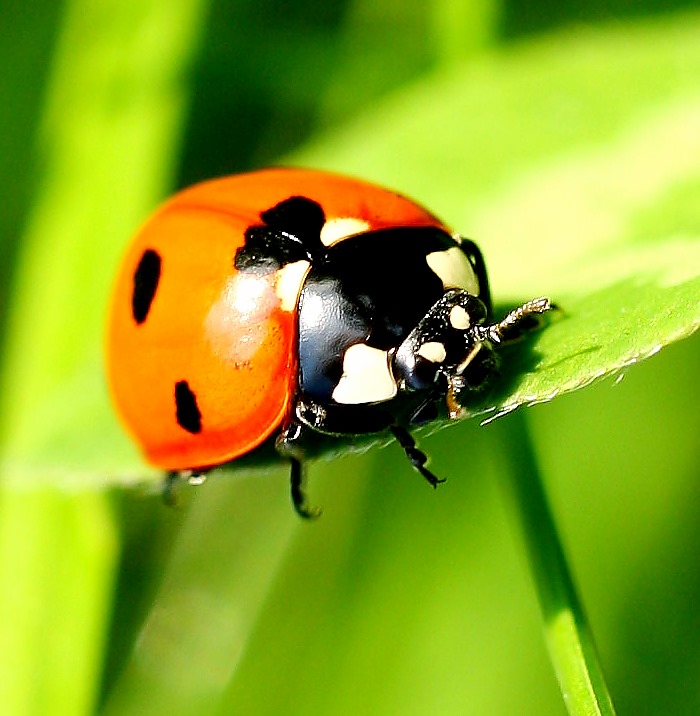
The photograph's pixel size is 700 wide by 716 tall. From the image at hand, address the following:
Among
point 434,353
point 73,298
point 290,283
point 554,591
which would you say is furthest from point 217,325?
point 73,298

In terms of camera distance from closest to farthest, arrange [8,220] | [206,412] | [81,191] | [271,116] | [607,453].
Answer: [206,412], [607,453], [81,191], [8,220], [271,116]

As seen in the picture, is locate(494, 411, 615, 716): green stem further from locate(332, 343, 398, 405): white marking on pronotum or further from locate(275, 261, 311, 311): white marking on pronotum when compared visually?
locate(275, 261, 311, 311): white marking on pronotum

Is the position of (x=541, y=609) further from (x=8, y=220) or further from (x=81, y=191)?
(x=8, y=220)

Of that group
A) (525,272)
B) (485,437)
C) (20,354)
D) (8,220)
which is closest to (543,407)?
(485,437)

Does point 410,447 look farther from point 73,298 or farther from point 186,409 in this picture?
point 73,298

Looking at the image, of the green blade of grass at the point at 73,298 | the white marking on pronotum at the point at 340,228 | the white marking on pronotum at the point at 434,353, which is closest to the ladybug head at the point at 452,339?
the white marking on pronotum at the point at 434,353

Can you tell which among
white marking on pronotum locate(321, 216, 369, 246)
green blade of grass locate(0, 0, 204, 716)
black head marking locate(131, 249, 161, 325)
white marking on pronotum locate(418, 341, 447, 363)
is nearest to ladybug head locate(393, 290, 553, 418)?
white marking on pronotum locate(418, 341, 447, 363)

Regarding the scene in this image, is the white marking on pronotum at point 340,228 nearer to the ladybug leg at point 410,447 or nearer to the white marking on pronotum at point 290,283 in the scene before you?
the white marking on pronotum at point 290,283
